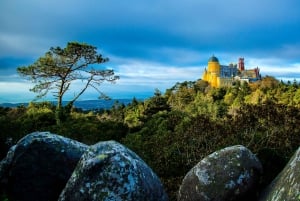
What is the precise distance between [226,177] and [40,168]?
120 inches

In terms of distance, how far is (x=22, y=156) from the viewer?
19.4 ft

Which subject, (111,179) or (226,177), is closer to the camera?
(111,179)

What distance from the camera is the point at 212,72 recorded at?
74938mm

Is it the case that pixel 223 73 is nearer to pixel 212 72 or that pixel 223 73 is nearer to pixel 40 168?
pixel 212 72

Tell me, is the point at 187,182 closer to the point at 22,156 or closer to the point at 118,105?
the point at 22,156

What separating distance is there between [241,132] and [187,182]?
4.00m

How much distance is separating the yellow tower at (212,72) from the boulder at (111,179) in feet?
218

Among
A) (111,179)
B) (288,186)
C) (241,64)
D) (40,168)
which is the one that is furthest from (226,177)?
(241,64)

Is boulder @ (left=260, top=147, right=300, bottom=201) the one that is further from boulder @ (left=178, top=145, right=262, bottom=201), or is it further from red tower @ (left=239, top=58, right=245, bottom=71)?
red tower @ (left=239, top=58, right=245, bottom=71)

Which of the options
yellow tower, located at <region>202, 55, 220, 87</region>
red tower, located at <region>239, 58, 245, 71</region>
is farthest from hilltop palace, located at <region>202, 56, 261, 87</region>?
red tower, located at <region>239, 58, 245, 71</region>

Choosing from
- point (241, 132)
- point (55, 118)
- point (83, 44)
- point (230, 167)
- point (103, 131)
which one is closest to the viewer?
point (230, 167)

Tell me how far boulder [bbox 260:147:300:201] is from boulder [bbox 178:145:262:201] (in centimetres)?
68

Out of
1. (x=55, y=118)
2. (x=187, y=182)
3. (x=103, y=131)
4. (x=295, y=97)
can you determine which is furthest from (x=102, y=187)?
(x=295, y=97)

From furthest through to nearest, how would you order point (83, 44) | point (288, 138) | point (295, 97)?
point (295, 97) < point (83, 44) < point (288, 138)
